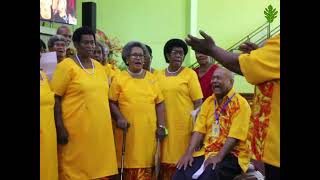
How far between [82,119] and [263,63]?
195cm

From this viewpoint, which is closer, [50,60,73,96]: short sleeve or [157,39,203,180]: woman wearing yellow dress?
[50,60,73,96]: short sleeve

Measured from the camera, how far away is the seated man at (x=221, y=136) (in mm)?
3613

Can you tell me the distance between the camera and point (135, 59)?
4227 mm

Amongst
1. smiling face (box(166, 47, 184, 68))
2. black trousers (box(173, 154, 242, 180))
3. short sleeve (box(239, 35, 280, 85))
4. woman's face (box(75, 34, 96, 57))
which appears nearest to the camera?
short sleeve (box(239, 35, 280, 85))

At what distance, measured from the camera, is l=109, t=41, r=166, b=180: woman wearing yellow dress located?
13.4 feet

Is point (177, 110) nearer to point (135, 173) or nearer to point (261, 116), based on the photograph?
point (135, 173)

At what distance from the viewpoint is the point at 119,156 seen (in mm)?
4133

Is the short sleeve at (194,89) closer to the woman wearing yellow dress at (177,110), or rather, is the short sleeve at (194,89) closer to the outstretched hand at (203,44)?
the woman wearing yellow dress at (177,110)

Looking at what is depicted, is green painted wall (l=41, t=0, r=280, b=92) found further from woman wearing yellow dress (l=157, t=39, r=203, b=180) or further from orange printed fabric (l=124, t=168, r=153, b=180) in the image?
orange printed fabric (l=124, t=168, r=153, b=180)

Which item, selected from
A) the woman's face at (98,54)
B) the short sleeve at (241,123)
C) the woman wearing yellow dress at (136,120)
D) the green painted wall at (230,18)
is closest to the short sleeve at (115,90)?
the woman wearing yellow dress at (136,120)

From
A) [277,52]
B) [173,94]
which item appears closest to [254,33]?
[173,94]

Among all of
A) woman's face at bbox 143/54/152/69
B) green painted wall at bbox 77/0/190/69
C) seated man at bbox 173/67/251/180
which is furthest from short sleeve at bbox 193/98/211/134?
green painted wall at bbox 77/0/190/69

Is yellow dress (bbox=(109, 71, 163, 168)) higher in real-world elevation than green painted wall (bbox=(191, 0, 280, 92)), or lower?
lower
